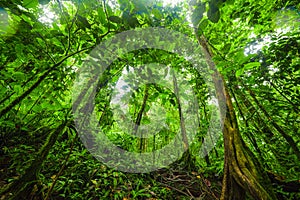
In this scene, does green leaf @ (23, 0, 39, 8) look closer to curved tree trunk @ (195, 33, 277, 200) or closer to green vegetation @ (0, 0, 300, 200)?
green vegetation @ (0, 0, 300, 200)

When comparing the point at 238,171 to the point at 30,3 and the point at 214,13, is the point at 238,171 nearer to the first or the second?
the point at 214,13

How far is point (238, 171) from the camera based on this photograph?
1545mm

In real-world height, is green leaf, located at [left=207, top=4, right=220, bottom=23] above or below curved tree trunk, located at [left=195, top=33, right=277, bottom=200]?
above

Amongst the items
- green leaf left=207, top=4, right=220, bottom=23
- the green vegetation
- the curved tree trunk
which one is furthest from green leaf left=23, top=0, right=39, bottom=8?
the curved tree trunk

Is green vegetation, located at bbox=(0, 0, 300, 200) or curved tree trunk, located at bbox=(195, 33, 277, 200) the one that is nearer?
green vegetation, located at bbox=(0, 0, 300, 200)

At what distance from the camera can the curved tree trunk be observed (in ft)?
4.66

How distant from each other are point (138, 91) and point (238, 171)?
4.71 ft

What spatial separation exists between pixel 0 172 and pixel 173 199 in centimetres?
226

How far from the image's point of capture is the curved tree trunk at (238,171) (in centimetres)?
142

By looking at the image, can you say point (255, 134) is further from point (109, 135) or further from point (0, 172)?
point (0, 172)

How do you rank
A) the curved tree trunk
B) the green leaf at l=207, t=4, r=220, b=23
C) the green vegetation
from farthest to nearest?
the curved tree trunk
the green vegetation
the green leaf at l=207, t=4, r=220, b=23

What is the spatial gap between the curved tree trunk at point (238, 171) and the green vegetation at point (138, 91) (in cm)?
1

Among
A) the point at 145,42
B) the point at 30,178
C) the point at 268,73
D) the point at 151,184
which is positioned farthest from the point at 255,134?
the point at 30,178

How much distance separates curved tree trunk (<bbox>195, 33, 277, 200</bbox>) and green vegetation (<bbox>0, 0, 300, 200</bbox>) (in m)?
0.01
